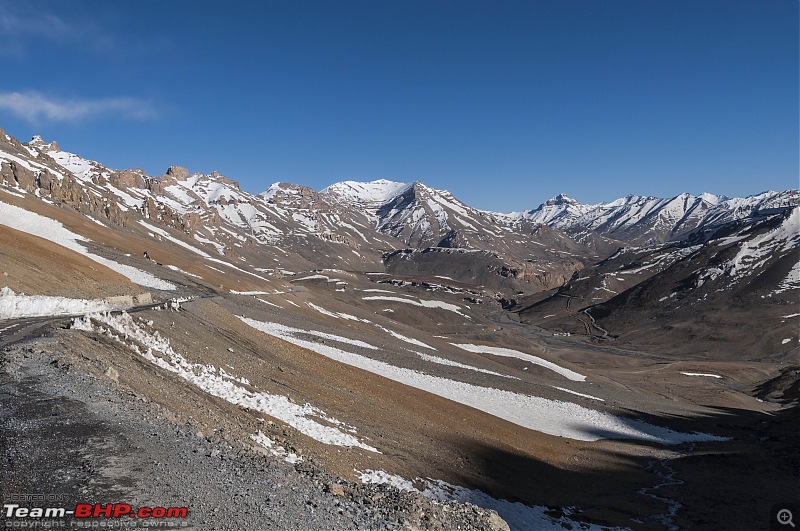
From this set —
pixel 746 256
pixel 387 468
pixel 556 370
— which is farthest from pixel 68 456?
pixel 746 256

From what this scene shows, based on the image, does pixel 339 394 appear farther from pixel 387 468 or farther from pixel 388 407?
pixel 387 468

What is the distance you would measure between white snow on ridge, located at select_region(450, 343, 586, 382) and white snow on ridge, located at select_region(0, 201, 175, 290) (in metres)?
49.4

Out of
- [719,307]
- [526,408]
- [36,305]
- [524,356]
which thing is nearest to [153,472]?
[36,305]

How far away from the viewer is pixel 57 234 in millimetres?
65562

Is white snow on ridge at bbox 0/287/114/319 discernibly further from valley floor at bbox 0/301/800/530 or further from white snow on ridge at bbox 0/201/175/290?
white snow on ridge at bbox 0/201/175/290

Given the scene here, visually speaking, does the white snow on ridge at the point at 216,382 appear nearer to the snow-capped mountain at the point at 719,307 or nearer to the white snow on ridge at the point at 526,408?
the white snow on ridge at the point at 526,408

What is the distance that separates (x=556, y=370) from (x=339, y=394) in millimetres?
56104

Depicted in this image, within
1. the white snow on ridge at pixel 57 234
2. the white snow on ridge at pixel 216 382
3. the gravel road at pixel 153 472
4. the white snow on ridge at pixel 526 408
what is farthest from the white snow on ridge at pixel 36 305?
the white snow on ridge at pixel 57 234

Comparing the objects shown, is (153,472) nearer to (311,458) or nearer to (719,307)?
(311,458)

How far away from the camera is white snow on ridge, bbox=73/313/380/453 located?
21500mm

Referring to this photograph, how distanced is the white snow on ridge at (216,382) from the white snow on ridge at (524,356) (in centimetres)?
5919

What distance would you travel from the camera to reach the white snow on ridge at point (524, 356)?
77000 mm

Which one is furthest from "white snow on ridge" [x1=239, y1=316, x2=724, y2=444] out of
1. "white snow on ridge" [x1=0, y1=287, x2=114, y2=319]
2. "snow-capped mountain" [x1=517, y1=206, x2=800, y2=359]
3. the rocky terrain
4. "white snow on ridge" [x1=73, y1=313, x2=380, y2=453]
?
"snow-capped mountain" [x1=517, y1=206, x2=800, y2=359]

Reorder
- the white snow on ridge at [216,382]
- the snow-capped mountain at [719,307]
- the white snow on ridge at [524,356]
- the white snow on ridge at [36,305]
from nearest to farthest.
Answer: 1. the white snow on ridge at [216,382]
2. the white snow on ridge at [36,305]
3. the white snow on ridge at [524,356]
4. the snow-capped mountain at [719,307]
